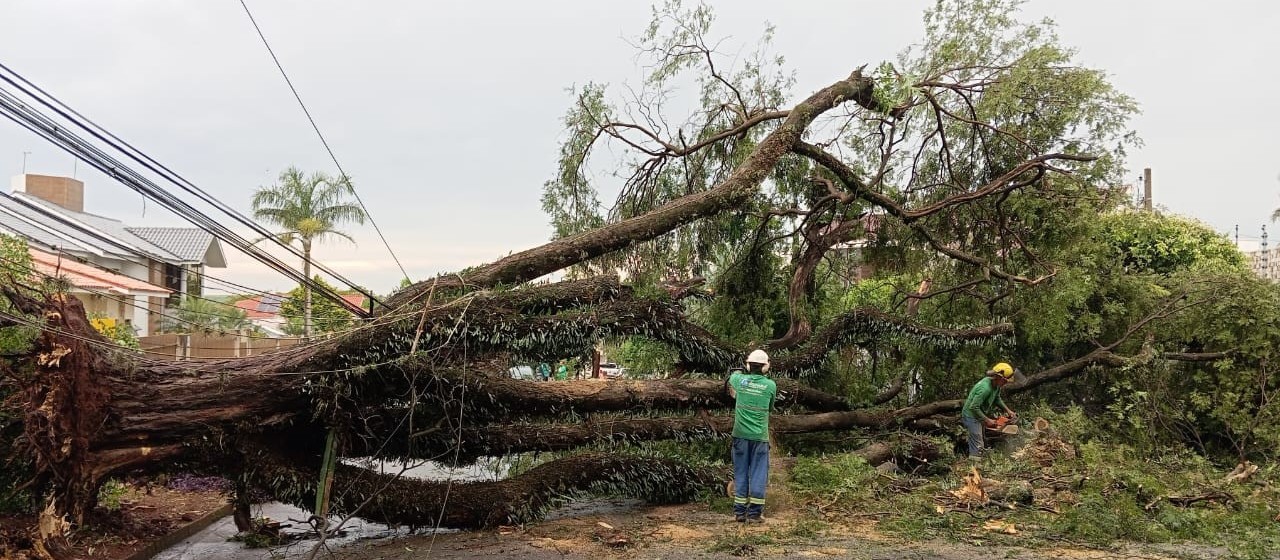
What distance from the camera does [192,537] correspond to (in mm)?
7902

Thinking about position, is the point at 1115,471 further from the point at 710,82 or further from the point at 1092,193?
the point at 710,82

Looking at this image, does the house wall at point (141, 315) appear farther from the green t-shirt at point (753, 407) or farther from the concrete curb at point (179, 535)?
the green t-shirt at point (753, 407)

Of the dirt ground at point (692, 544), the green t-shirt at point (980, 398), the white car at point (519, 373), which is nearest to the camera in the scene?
the dirt ground at point (692, 544)

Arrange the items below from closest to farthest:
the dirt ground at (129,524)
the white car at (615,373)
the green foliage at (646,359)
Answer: the dirt ground at (129,524) → the green foliage at (646,359) → the white car at (615,373)

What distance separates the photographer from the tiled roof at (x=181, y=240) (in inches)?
1267

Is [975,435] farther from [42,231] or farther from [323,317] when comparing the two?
[42,231]

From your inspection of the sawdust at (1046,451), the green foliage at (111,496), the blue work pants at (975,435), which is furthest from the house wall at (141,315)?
the blue work pants at (975,435)

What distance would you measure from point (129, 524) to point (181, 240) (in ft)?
97.6

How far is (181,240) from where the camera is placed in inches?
1323

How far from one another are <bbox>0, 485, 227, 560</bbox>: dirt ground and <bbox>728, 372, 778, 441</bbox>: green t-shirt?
4583 mm

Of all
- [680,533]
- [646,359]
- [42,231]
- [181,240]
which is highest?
[181,240]

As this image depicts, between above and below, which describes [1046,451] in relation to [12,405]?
below

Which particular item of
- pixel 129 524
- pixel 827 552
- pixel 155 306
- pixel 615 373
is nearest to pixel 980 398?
pixel 827 552

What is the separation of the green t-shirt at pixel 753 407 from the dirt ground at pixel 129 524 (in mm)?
4583
